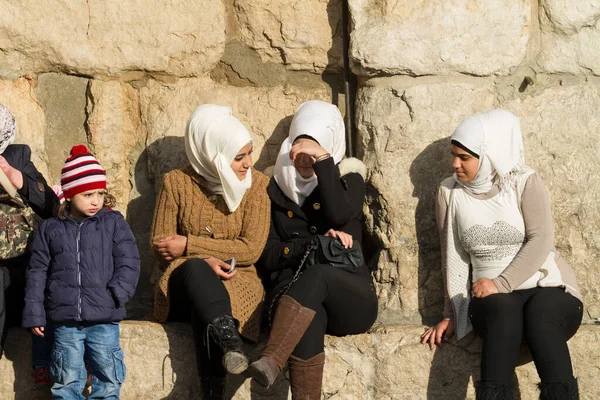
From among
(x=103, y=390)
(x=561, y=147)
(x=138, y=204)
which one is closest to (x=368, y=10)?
(x=561, y=147)

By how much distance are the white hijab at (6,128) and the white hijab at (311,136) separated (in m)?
1.29

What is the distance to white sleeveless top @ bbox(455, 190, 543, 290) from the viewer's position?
4.96 m

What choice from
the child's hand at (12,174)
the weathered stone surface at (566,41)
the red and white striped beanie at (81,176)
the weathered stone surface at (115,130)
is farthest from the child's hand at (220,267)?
the weathered stone surface at (566,41)

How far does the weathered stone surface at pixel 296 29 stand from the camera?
5.67m

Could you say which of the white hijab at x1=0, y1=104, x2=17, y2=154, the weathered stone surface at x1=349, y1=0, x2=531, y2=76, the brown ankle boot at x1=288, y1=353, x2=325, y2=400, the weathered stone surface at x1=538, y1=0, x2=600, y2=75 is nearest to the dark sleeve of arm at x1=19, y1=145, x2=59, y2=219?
the white hijab at x1=0, y1=104, x2=17, y2=154

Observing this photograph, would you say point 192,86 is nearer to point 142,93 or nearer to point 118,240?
point 142,93

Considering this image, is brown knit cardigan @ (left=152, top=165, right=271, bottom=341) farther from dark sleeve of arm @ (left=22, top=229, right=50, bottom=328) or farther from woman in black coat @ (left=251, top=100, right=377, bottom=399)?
dark sleeve of arm @ (left=22, top=229, right=50, bottom=328)

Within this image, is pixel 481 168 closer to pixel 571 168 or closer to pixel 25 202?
pixel 571 168

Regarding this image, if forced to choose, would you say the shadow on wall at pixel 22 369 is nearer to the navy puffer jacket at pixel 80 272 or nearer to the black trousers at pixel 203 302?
the navy puffer jacket at pixel 80 272

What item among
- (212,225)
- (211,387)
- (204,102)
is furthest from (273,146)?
(211,387)

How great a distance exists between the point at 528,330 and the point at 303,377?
3.28 feet

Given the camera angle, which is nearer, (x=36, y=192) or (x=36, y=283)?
(x=36, y=283)

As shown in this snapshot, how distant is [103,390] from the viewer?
15.8ft

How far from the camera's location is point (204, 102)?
5.70 metres
